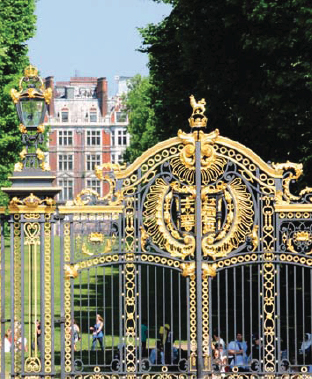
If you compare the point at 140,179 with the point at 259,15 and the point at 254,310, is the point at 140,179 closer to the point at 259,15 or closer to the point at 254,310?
the point at 259,15

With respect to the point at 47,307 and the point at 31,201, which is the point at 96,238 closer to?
the point at 31,201

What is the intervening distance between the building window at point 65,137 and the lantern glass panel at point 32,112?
8409 centimetres

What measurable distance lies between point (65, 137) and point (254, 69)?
75.5m

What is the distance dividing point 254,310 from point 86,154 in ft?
246

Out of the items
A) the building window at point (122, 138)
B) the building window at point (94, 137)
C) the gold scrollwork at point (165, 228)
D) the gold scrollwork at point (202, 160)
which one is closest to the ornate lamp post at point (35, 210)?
the gold scrollwork at point (165, 228)

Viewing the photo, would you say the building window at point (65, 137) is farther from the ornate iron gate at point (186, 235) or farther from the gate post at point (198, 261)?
the gate post at point (198, 261)

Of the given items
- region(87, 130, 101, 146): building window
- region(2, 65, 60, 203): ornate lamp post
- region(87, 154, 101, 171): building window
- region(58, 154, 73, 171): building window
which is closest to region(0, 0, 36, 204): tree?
region(2, 65, 60, 203): ornate lamp post

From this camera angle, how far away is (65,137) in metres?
102

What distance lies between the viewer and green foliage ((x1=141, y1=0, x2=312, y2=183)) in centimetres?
2488

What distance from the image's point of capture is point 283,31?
25.4m

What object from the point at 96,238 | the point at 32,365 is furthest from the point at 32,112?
the point at 32,365

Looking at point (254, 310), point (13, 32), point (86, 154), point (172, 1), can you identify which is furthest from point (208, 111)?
point (86, 154)

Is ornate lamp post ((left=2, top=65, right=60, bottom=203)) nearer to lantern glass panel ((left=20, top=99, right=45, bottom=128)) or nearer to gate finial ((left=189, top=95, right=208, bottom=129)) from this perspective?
lantern glass panel ((left=20, top=99, right=45, bottom=128))

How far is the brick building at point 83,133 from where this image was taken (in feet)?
331
